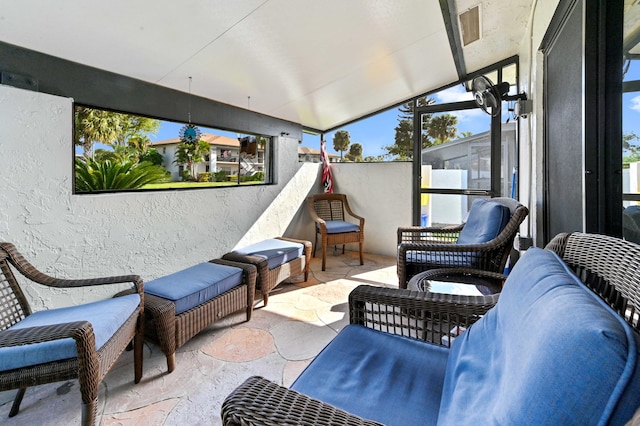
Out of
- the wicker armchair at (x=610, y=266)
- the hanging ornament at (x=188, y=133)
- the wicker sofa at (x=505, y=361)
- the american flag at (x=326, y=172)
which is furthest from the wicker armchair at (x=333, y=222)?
the wicker armchair at (x=610, y=266)

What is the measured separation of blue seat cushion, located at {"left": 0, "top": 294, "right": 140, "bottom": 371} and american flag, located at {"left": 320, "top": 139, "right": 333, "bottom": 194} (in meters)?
3.77

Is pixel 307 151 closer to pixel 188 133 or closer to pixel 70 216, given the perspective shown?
pixel 188 133

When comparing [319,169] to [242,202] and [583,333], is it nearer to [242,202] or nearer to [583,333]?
[242,202]

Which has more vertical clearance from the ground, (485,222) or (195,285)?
(485,222)

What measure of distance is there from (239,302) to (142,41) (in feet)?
6.59

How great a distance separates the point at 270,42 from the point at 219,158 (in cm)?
148

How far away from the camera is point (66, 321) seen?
5.25 feet

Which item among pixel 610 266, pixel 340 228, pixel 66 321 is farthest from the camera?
pixel 340 228

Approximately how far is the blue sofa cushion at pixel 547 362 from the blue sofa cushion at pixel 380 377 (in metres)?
0.09

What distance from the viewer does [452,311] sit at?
4.43ft

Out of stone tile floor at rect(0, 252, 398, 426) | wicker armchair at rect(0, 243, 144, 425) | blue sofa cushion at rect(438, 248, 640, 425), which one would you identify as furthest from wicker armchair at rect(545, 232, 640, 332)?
wicker armchair at rect(0, 243, 144, 425)

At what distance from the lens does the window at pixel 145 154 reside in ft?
8.07

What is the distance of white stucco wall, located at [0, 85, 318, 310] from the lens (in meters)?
1.98

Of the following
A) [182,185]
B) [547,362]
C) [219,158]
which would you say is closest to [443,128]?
[219,158]
